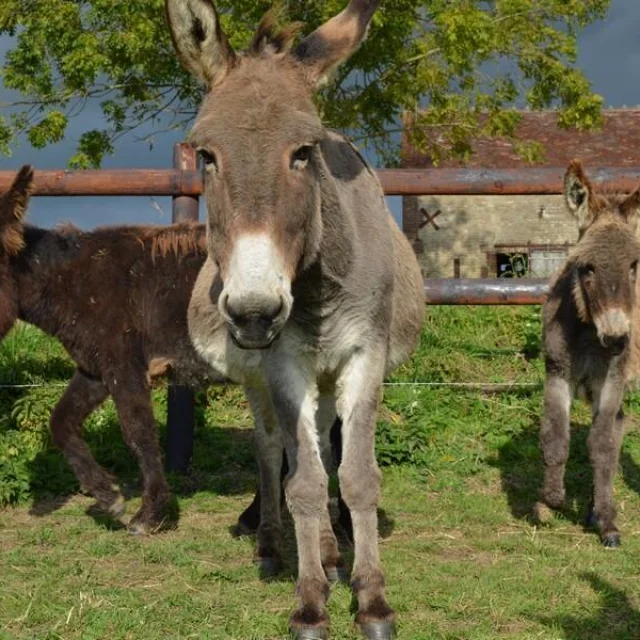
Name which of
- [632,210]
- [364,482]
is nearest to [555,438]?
[632,210]

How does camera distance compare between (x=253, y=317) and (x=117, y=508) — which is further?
(x=117, y=508)

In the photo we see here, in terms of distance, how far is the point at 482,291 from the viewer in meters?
7.54

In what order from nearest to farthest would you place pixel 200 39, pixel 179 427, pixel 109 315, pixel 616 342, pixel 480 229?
pixel 200 39 → pixel 616 342 → pixel 109 315 → pixel 179 427 → pixel 480 229

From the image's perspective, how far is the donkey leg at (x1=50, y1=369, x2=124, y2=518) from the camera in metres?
5.88

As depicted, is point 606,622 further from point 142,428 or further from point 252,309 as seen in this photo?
point 142,428

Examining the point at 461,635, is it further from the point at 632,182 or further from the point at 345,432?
the point at 632,182

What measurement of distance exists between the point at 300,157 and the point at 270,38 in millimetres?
686

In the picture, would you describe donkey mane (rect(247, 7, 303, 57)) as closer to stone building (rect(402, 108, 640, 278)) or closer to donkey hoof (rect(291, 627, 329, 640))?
donkey hoof (rect(291, 627, 329, 640))

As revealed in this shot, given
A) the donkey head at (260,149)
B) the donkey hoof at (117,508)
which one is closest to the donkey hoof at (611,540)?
the donkey head at (260,149)

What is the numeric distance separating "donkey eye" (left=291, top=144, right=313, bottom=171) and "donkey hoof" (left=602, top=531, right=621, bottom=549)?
2.99m

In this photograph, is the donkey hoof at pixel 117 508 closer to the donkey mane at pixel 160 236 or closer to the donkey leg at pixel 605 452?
the donkey mane at pixel 160 236

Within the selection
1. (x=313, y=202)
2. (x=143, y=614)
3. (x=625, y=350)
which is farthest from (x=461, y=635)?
(x=625, y=350)

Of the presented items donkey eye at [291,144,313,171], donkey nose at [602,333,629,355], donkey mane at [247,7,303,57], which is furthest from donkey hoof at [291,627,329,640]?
donkey nose at [602,333,629,355]

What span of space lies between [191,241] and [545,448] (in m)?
2.65
